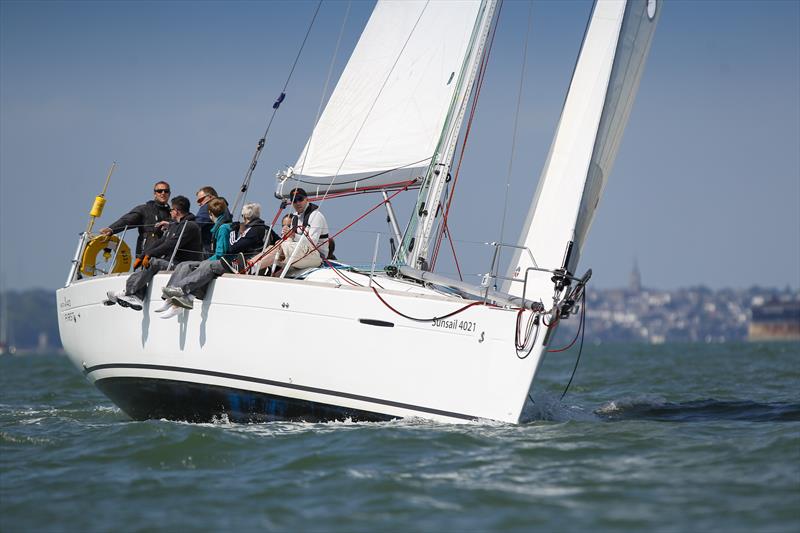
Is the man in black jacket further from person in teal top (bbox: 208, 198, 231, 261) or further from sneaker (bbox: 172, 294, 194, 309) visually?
sneaker (bbox: 172, 294, 194, 309)

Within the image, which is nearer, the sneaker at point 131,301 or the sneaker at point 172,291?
the sneaker at point 172,291

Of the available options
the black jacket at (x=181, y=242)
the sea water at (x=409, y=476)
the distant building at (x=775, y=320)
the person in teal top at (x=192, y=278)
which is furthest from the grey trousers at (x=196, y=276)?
the distant building at (x=775, y=320)

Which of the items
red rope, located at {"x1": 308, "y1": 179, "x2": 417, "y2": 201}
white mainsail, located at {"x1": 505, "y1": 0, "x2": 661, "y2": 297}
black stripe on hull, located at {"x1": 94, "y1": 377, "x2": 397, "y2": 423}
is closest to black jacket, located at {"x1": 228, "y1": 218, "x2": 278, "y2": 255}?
red rope, located at {"x1": 308, "y1": 179, "x2": 417, "y2": 201}

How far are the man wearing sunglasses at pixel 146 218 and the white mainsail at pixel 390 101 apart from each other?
1.19m

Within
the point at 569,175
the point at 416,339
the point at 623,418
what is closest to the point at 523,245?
the point at 569,175

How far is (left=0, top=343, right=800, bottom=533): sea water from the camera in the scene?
6297 mm

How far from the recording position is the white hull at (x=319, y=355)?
883cm

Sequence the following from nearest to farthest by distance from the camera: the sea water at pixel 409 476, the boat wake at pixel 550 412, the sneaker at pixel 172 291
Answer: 1. the sea water at pixel 409 476
2. the sneaker at pixel 172 291
3. the boat wake at pixel 550 412

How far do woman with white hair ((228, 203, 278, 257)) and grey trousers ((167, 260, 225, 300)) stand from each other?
31 centimetres

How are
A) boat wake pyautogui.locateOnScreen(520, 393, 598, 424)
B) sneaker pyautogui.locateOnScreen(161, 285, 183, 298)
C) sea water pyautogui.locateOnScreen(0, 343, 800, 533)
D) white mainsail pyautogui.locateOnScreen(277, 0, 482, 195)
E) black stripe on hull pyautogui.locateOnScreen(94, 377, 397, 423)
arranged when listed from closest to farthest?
sea water pyautogui.locateOnScreen(0, 343, 800, 533), black stripe on hull pyautogui.locateOnScreen(94, 377, 397, 423), sneaker pyautogui.locateOnScreen(161, 285, 183, 298), boat wake pyautogui.locateOnScreen(520, 393, 598, 424), white mainsail pyautogui.locateOnScreen(277, 0, 482, 195)

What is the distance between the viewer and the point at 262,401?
9633mm

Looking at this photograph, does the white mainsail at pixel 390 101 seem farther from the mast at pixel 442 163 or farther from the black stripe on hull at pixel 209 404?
the black stripe on hull at pixel 209 404

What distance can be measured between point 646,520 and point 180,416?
546 centimetres

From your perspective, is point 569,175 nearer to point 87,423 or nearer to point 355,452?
point 355,452
